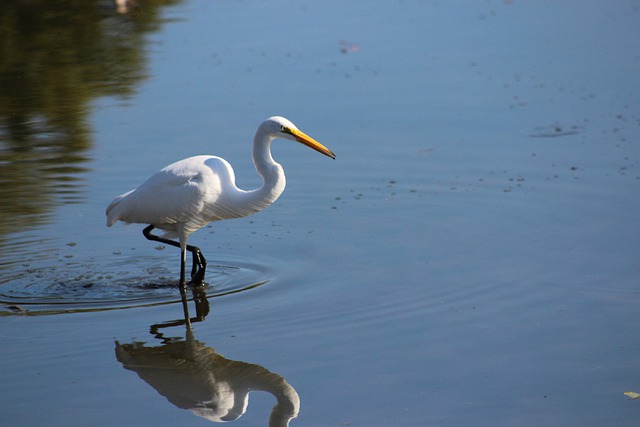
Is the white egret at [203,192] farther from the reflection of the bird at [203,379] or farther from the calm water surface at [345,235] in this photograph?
the reflection of the bird at [203,379]

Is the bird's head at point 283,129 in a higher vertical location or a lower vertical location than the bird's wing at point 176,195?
higher

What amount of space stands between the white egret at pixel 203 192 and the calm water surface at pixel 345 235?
481 millimetres

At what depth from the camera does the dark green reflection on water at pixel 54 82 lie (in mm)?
10492

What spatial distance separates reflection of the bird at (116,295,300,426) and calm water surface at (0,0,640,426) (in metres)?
0.02

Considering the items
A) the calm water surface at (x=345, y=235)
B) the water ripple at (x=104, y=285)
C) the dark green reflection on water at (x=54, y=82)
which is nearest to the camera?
the calm water surface at (x=345, y=235)

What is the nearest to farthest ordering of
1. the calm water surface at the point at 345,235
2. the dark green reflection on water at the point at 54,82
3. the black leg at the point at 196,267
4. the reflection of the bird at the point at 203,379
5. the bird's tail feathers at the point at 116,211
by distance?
the reflection of the bird at the point at 203,379, the calm water surface at the point at 345,235, the black leg at the point at 196,267, the bird's tail feathers at the point at 116,211, the dark green reflection on water at the point at 54,82

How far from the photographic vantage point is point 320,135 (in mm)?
11469

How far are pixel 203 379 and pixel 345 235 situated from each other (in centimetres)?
282

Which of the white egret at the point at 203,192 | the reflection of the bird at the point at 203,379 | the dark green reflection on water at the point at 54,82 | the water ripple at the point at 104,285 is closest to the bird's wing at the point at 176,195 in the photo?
the white egret at the point at 203,192

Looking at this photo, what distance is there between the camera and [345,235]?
29.6 ft

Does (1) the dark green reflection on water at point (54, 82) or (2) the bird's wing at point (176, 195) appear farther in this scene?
(1) the dark green reflection on water at point (54, 82)

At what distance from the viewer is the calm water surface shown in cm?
623

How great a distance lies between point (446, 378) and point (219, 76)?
29.4 feet

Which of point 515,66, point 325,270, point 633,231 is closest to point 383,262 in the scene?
point 325,270
